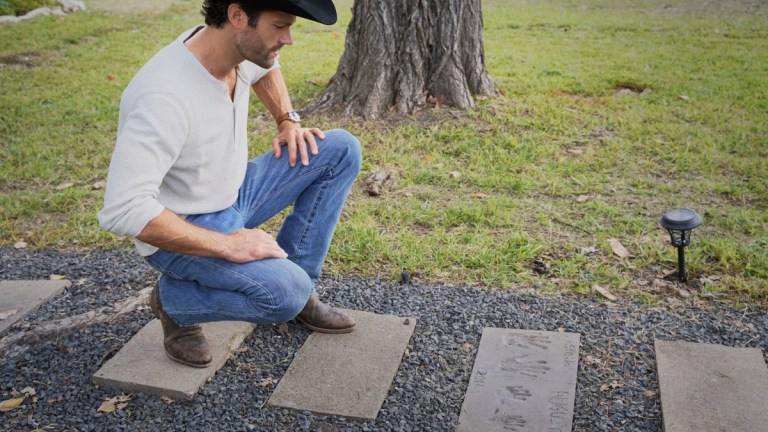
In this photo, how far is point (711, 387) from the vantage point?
9.41ft

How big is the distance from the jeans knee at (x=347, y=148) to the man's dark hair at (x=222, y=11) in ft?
2.36

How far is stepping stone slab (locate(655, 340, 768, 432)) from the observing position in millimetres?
2670

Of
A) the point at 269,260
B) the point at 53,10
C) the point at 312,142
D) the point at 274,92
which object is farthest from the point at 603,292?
the point at 53,10

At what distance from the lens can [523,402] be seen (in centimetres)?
288

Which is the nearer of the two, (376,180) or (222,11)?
(222,11)

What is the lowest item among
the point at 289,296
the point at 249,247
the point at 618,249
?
the point at 618,249

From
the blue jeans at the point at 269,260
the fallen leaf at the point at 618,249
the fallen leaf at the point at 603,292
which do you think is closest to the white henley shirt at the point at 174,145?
the blue jeans at the point at 269,260

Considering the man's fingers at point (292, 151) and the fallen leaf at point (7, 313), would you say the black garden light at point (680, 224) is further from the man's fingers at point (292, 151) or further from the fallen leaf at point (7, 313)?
the fallen leaf at point (7, 313)

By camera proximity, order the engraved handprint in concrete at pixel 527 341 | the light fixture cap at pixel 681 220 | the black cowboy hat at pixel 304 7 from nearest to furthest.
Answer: the black cowboy hat at pixel 304 7, the engraved handprint in concrete at pixel 527 341, the light fixture cap at pixel 681 220

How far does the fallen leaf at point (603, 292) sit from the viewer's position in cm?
365

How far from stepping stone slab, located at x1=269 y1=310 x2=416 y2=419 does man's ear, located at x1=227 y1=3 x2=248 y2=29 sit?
4.61ft

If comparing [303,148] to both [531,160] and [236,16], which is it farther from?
[531,160]

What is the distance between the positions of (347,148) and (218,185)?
0.63 meters

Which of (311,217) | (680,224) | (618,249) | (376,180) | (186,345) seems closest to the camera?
(186,345)
